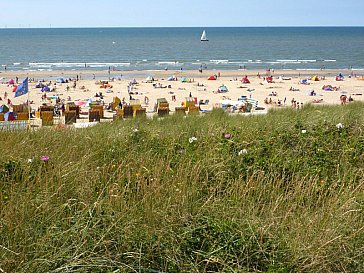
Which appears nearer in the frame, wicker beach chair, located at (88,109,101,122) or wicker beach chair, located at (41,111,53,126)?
wicker beach chair, located at (41,111,53,126)

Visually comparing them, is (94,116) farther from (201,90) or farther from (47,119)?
(201,90)

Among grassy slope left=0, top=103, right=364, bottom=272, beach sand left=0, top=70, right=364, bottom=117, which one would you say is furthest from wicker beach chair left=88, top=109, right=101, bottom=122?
grassy slope left=0, top=103, right=364, bottom=272

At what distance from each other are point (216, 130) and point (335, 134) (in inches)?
61.5

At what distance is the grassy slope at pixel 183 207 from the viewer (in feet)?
8.43

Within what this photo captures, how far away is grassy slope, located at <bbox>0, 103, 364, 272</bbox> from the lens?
2570 millimetres

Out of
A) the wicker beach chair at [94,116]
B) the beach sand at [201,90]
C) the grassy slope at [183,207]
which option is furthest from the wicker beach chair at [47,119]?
the beach sand at [201,90]

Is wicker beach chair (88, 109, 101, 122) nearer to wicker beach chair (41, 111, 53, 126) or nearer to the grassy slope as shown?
wicker beach chair (41, 111, 53, 126)

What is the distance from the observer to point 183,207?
3.12 m

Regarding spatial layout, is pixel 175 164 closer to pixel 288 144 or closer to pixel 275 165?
pixel 275 165

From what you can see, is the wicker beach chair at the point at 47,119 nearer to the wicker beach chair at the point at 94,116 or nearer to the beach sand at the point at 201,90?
the wicker beach chair at the point at 94,116

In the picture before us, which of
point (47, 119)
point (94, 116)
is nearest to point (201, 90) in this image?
point (94, 116)

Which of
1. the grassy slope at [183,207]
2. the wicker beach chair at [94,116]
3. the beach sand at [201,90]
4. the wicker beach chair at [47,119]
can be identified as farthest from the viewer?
the beach sand at [201,90]

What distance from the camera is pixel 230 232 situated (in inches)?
109

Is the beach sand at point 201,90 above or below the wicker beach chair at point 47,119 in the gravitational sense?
below
